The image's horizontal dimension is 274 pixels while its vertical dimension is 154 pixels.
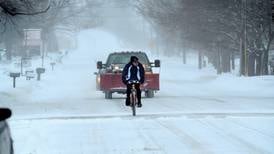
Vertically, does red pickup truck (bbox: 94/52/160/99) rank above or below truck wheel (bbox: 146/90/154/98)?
above

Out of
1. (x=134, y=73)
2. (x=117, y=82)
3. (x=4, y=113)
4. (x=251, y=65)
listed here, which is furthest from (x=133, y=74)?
(x=251, y=65)

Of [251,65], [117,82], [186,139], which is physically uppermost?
[251,65]

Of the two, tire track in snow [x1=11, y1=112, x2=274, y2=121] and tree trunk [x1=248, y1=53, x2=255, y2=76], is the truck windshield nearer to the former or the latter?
tire track in snow [x1=11, y1=112, x2=274, y2=121]

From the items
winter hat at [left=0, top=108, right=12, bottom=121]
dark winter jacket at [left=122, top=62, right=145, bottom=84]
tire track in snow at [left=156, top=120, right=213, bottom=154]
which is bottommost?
tire track in snow at [left=156, top=120, right=213, bottom=154]

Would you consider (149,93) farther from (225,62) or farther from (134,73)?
(225,62)

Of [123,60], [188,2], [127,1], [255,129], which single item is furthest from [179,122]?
[127,1]

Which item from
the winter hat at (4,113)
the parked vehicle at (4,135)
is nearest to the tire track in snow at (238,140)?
the parked vehicle at (4,135)

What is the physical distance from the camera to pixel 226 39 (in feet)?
171

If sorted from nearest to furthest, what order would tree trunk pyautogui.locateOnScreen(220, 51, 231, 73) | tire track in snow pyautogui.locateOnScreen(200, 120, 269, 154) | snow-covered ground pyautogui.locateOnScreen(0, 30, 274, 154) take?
1. tire track in snow pyautogui.locateOnScreen(200, 120, 269, 154)
2. snow-covered ground pyautogui.locateOnScreen(0, 30, 274, 154)
3. tree trunk pyautogui.locateOnScreen(220, 51, 231, 73)

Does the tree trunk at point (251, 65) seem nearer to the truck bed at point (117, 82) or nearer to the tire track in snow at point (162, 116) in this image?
the truck bed at point (117, 82)

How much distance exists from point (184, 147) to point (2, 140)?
7.02 meters

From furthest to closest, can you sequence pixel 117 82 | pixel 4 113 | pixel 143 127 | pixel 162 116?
1. pixel 117 82
2. pixel 162 116
3. pixel 143 127
4. pixel 4 113

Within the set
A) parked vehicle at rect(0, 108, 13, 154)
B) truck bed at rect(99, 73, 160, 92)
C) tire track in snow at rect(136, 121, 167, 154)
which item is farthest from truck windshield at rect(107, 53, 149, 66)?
parked vehicle at rect(0, 108, 13, 154)

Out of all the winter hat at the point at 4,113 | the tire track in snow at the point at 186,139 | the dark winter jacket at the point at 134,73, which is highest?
the dark winter jacket at the point at 134,73
